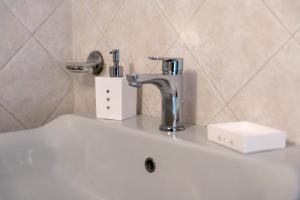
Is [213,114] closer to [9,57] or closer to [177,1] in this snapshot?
[177,1]

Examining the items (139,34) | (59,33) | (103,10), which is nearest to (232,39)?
(139,34)

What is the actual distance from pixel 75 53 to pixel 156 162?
0.55 m

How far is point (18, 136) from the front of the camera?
2.71ft

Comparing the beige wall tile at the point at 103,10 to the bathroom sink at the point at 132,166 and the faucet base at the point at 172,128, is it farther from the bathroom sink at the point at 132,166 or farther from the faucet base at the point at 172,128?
the faucet base at the point at 172,128

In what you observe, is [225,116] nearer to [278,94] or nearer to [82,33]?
[278,94]

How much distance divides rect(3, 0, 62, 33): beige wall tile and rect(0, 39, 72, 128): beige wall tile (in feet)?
0.17

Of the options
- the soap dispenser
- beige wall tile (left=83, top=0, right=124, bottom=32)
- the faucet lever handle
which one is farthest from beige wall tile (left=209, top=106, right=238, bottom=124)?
beige wall tile (left=83, top=0, right=124, bottom=32)

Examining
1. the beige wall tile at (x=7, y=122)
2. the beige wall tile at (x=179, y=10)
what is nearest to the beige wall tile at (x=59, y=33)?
the beige wall tile at (x=7, y=122)

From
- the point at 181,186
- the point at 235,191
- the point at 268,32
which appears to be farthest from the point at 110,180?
the point at 268,32

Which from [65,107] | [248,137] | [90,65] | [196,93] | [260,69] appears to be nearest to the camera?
[248,137]

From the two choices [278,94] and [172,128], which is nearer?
[278,94]

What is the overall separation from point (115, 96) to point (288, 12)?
1.39ft

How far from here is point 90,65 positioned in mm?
986

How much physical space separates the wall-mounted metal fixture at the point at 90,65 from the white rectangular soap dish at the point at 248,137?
19.3 inches
